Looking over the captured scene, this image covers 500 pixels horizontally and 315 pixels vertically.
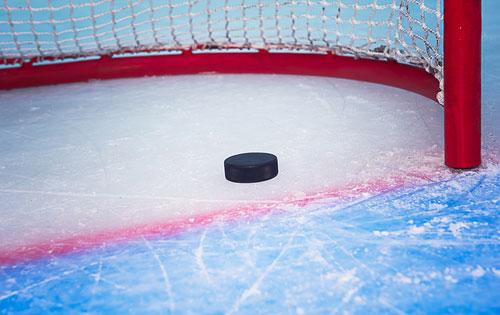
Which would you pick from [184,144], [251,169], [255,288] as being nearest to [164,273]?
[255,288]

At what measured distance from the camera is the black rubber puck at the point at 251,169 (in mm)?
1770

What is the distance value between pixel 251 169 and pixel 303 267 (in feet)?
1.76

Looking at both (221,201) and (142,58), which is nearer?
(221,201)

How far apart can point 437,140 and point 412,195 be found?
0.50 m

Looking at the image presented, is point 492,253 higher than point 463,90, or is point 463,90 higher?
point 463,90

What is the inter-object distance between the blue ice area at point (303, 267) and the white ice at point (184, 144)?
0.58ft

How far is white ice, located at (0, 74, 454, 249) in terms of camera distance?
5.53 feet

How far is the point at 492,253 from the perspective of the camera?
1.27 m

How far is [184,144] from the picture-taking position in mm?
2260

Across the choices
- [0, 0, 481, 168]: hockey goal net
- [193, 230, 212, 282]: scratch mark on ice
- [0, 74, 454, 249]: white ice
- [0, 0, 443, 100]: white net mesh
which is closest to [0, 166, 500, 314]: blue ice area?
[193, 230, 212, 282]: scratch mark on ice

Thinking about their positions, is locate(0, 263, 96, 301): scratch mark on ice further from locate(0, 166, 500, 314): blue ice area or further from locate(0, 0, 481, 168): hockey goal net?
locate(0, 0, 481, 168): hockey goal net

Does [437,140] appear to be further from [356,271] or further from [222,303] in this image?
[222,303]

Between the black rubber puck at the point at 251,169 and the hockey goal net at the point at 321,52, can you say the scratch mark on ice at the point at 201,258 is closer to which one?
the black rubber puck at the point at 251,169

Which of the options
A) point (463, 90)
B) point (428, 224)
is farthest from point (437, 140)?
point (428, 224)
